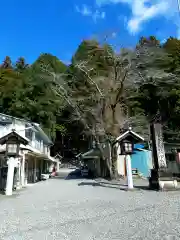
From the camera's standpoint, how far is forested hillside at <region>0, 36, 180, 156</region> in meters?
18.4

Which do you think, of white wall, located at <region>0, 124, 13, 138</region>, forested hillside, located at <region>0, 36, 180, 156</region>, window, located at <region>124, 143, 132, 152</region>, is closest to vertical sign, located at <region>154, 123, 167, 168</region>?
window, located at <region>124, 143, 132, 152</region>

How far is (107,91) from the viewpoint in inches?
734

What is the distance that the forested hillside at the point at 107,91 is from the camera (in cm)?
1839

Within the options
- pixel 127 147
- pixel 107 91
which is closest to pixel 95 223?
pixel 127 147

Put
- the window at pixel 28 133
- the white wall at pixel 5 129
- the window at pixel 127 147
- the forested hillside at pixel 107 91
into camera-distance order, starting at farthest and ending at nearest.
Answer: the forested hillside at pixel 107 91, the window at pixel 28 133, the white wall at pixel 5 129, the window at pixel 127 147

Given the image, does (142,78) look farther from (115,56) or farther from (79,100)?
(79,100)

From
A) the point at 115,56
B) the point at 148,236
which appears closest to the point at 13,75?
the point at 115,56

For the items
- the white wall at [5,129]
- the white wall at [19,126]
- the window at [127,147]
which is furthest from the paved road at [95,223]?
the white wall at [19,126]

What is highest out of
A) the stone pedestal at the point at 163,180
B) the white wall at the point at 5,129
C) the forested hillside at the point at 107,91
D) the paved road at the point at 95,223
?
the forested hillside at the point at 107,91

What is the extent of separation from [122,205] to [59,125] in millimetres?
31315

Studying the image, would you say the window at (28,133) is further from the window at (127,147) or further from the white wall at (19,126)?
the window at (127,147)

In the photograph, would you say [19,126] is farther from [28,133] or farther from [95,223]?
[95,223]

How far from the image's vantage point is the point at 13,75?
39.1m

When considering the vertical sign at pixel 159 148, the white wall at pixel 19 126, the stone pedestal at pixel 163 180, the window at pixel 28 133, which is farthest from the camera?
the window at pixel 28 133
